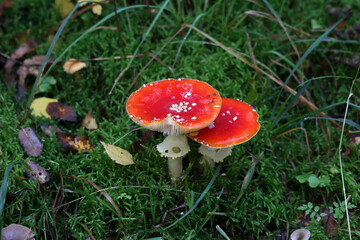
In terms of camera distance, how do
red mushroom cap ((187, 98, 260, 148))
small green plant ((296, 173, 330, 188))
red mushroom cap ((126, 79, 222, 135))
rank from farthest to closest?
small green plant ((296, 173, 330, 188)) < red mushroom cap ((187, 98, 260, 148)) < red mushroom cap ((126, 79, 222, 135))

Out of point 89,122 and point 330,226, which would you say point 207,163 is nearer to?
point 330,226

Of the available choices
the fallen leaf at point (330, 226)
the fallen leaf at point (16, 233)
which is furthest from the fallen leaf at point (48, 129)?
the fallen leaf at point (330, 226)

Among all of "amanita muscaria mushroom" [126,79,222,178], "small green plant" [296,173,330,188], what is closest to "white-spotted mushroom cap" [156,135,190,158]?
"amanita muscaria mushroom" [126,79,222,178]

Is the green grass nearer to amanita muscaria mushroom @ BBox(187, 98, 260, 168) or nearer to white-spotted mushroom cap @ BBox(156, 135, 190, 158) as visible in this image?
white-spotted mushroom cap @ BBox(156, 135, 190, 158)

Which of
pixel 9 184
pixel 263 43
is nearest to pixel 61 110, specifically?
pixel 9 184

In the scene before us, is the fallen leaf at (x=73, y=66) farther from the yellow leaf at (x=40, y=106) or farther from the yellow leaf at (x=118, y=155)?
the yellow leaf at (x=118, y=155)
